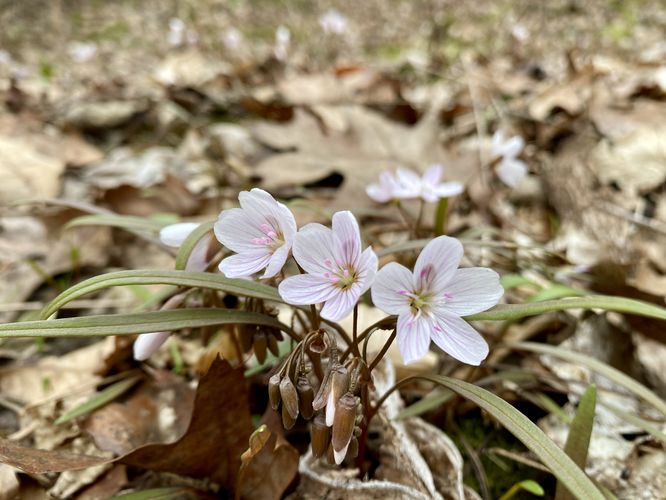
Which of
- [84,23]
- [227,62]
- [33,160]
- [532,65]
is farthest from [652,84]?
[84,23]

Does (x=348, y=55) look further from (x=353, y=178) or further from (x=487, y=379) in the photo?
(x=487, y=379)

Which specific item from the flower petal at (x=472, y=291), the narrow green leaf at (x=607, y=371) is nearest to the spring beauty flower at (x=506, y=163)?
the narrow green leaf at (x=607, y=371)

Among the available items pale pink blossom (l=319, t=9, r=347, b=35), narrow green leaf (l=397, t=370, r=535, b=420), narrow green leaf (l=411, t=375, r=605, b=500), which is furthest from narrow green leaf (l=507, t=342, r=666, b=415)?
pale pink blossom (l=319, t=9, r=347, b=35)

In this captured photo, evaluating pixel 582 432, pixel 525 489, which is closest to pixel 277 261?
pixel 582 432

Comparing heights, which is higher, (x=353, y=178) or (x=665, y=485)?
(x=353, y=178)

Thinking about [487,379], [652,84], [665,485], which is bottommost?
[665,485]

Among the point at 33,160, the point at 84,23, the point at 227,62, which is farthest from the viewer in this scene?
the point at 84,23

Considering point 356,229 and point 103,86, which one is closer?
point 356,229
